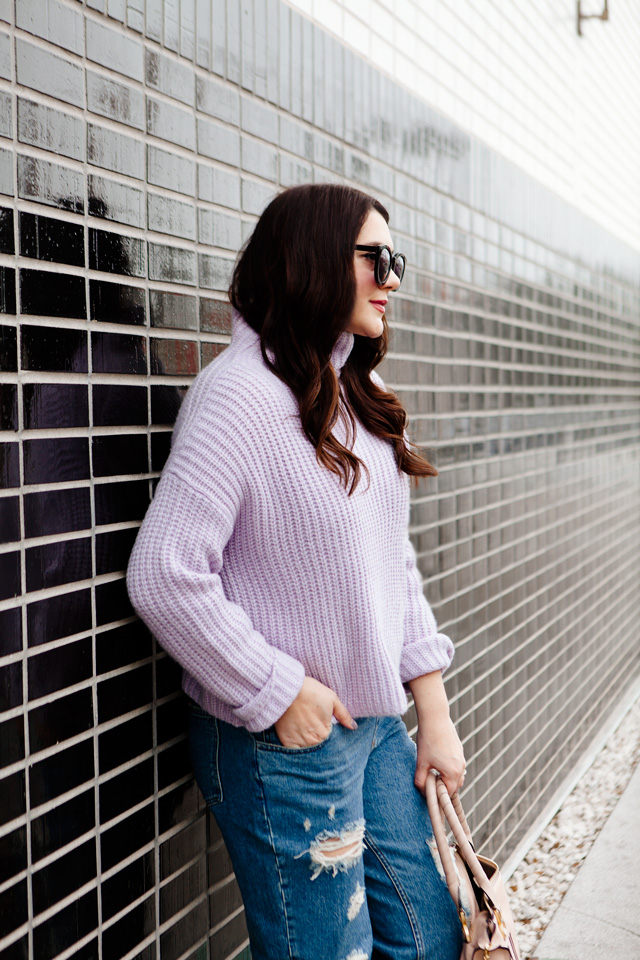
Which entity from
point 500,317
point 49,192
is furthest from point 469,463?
point 49,192

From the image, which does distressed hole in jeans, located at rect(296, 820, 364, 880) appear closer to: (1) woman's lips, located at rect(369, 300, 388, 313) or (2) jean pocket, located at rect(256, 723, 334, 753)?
(2) jean pocket, located at rect(256, 723, 334, 753)

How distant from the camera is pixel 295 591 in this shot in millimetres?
1777

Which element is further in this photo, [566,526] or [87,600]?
[566,526]

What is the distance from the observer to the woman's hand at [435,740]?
6.81ft

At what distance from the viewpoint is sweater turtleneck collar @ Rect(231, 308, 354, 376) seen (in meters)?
1.86

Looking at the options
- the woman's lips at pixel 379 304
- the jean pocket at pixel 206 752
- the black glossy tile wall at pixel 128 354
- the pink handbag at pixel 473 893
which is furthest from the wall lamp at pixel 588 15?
the jean pocket at pixel 206 752

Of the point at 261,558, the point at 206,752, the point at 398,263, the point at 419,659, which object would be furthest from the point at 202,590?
the point at 398,263

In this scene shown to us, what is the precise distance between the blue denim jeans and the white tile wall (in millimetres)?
2024

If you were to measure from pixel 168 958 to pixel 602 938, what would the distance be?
2004mm

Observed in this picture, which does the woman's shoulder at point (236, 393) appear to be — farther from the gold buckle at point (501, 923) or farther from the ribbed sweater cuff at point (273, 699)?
the gold buckle at point (501, 923)

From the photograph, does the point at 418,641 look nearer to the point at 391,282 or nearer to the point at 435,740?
the point at 435,740

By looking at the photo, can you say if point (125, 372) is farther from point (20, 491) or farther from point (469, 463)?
point (469, 463)

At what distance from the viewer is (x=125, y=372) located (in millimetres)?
1848

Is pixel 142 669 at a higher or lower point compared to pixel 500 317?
lower
